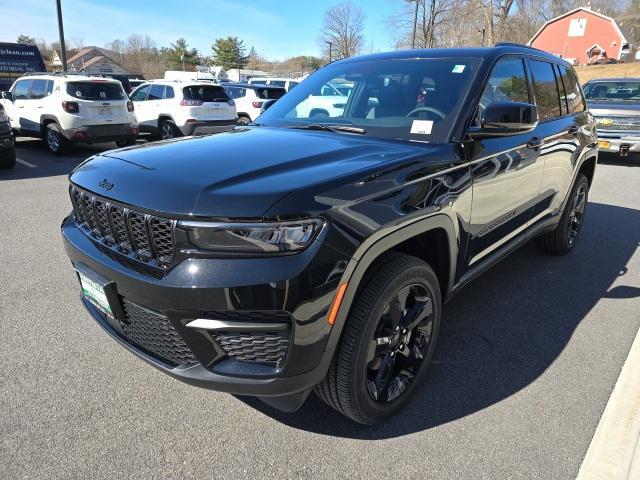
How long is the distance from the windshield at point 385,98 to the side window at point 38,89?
9.69m

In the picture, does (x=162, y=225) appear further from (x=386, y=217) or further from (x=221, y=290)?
(x=386, y=217)

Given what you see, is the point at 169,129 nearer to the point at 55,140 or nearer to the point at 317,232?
the point at 55,140

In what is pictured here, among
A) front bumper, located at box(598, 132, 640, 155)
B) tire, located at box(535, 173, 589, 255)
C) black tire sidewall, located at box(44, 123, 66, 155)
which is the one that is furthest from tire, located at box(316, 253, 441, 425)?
black tire sidewall, located at box(44, 123, 66, 155)

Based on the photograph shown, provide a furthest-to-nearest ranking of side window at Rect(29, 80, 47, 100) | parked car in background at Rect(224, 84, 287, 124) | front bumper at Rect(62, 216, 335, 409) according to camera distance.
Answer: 1. parked car in background at Rect(224, 84, 287, 124)
2. side window at Rect(29, 80, 47, 100)
3. front bumper at Rect(62, 216, 335, 409)

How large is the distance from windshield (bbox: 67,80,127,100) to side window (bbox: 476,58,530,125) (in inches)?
384

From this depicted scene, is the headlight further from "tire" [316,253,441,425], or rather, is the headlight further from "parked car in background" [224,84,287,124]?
"parked car in background" [224,84,287,124]

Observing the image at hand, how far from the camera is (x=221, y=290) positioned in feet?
5.90

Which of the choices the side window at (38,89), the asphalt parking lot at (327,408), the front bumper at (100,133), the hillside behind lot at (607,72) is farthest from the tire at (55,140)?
the hillside behind lot at (607,72)

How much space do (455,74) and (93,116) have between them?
31.8 ft

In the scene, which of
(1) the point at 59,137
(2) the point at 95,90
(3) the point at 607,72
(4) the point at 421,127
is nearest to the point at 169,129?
(2) the point at 95,90

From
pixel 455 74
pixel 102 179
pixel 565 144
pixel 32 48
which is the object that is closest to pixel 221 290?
pixel 102 179

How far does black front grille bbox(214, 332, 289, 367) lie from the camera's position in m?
1.86

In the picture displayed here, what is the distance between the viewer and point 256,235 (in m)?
1.82

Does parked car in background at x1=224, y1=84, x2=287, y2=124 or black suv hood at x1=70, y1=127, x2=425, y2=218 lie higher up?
black suv hood at x1=70, y1=127, x2=425, y2=218
